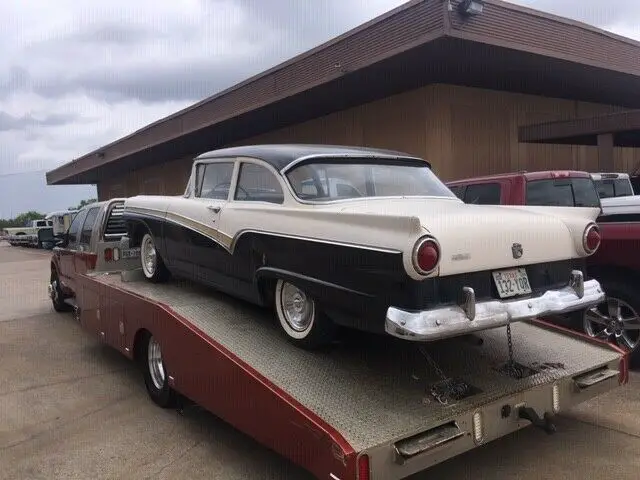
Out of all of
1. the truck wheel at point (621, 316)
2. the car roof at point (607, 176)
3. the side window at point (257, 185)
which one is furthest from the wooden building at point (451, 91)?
the side window at point (257, 185)

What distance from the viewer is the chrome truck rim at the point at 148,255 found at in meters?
6.16

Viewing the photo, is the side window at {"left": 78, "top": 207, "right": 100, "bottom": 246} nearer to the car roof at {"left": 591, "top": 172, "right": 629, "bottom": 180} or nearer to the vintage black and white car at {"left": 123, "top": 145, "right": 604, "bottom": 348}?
the vintage black and white car at {"left": 123, "top": 145, "right": 604, "bottom": 348}

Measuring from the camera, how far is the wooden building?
1123 cm

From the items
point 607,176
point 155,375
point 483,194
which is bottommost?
point 155,375

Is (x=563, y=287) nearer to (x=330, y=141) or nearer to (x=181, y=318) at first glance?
(x=181, y=318)

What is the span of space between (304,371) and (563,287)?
6.02 ft

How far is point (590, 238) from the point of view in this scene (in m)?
4.13

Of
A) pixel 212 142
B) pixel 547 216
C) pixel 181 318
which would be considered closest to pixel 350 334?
pixel 181 318

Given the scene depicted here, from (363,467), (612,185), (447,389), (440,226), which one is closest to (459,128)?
(612,185)

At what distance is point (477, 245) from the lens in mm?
3514

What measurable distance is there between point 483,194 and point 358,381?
437 cm

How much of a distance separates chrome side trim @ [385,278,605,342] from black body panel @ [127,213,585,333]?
65 mm

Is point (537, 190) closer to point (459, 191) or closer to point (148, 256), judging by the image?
point (459, 191)

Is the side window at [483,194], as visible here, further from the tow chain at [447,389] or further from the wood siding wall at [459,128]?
the wood siding wall at [459,128]
